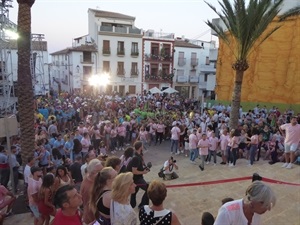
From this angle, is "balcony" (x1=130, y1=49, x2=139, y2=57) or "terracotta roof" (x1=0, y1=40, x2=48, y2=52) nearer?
"terracotta roof" (x1=0, y1=40, x2=48, y2=52)

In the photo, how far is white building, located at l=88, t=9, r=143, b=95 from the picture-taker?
121ft

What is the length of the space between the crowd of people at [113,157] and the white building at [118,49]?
1601 cm

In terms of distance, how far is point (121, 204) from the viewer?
3160mm

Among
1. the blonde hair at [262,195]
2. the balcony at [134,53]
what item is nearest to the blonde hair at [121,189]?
the blonde hair at [262,195]

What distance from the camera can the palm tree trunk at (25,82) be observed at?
305 inches

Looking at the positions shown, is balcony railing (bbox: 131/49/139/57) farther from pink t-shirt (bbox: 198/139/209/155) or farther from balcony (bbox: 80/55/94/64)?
pink t-shirt (bbox: 198/139/209/155)

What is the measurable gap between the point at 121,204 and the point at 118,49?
3600cm

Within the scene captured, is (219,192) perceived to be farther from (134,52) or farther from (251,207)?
(134,52)

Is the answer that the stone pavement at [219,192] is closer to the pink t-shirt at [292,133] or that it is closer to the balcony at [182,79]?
the pink t-shirt at [292,133]

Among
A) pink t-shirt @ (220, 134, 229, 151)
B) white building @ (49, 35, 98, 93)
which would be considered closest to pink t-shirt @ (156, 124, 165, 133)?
pink t-shirt @ (220, 134, 229, 151)

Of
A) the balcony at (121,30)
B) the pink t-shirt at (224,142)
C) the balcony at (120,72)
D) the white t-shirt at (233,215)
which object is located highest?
the balcony at (121,30)

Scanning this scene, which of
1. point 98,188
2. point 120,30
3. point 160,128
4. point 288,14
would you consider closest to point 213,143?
point 160,128

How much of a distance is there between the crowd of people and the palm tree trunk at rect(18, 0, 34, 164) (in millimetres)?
367

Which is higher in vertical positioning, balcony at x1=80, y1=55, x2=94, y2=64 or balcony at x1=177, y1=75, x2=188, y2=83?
balcony at x1=80, y1=55, x2=94, y2=64
